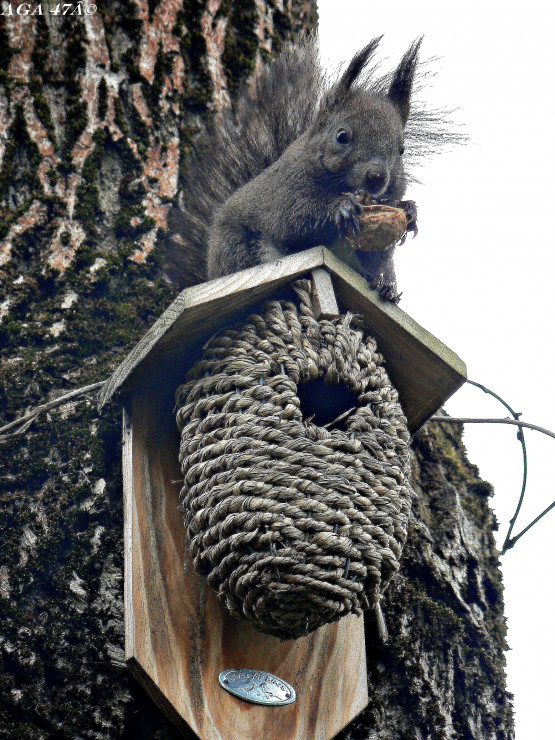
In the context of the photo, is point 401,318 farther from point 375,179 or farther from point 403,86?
point 403,86

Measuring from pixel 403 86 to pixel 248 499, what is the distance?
4.67 feet

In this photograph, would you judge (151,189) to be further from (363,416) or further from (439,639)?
(439,639)

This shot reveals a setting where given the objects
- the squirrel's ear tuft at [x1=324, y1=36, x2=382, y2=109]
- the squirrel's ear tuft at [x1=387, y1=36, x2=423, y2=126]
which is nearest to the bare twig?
the squirrel's ear tuft at [x1=324, y1=36, x2=382, y2=109]

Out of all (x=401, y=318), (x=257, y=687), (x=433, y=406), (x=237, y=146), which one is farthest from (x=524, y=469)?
(x=237, y=146)

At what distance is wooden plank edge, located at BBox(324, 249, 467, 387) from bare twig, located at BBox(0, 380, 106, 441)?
497mm

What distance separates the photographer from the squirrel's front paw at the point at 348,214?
1.71m

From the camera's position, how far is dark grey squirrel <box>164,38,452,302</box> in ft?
6.43

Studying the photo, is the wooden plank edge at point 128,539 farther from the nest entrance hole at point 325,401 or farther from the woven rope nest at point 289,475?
the nest entrance hole at point 325,401

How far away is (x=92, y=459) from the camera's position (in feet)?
5.46

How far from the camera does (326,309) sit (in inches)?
58.2

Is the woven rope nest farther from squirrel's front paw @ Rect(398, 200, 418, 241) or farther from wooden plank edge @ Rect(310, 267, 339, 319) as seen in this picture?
squirrel's front paw @ Rect(398, 200, 418, 241)

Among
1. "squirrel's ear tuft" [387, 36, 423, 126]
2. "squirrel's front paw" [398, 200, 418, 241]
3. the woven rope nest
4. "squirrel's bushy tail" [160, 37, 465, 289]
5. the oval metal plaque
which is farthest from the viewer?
"squirrel's ear tuft" [387, 36, 423, 126]

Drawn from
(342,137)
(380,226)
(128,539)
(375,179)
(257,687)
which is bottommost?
(257,687)

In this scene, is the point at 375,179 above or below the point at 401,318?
above
